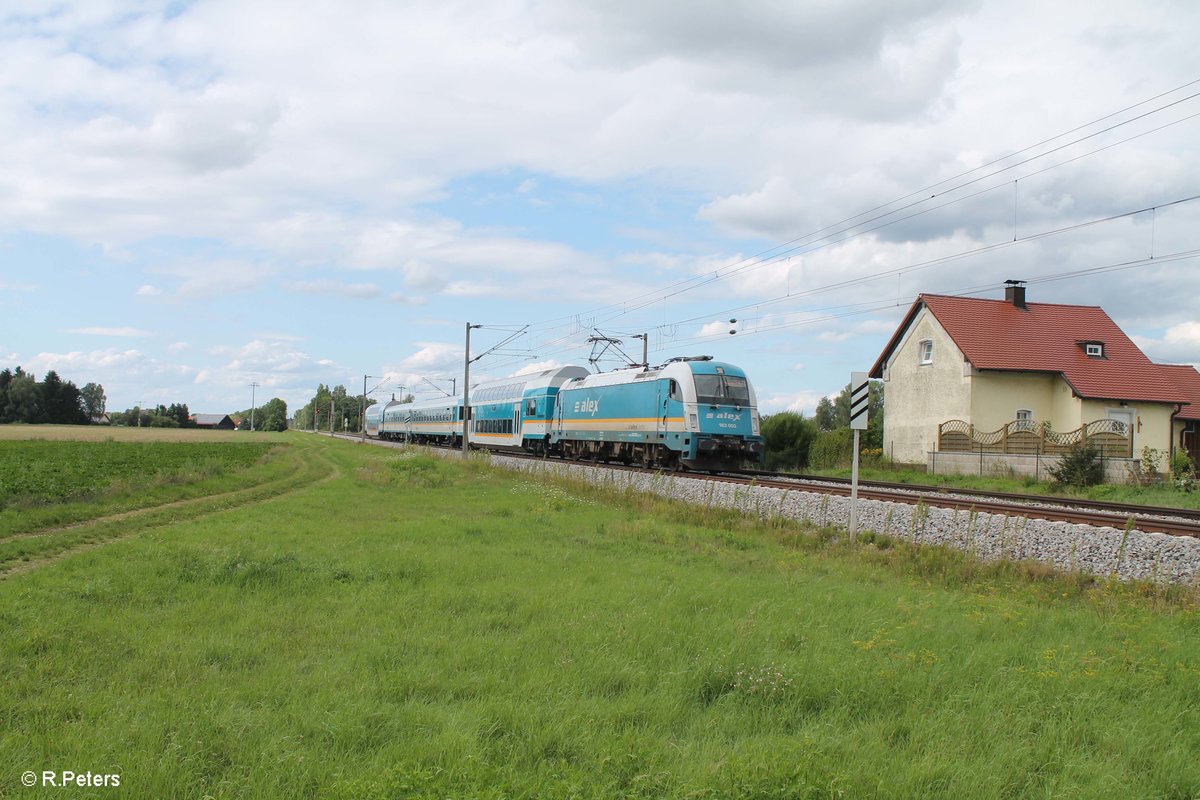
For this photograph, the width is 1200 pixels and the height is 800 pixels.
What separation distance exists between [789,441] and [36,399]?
9263 cm

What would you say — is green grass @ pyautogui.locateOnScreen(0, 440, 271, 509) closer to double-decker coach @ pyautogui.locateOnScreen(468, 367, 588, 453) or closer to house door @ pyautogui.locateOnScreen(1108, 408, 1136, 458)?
double-decker coach @ pyautogui.locateOnScreen(468, 367, 588, 453)

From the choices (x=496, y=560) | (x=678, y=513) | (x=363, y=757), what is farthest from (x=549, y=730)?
(x=678, y=513)

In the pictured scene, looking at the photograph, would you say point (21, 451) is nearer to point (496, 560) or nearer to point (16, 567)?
point (16, 567)

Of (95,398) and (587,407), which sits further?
(95,398)

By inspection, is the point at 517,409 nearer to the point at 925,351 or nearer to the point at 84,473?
the point at 925,351

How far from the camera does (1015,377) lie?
32750mm

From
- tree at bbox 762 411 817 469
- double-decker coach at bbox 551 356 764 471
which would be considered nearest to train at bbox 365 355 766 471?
double-decker coach at bbox 551 356 764 471

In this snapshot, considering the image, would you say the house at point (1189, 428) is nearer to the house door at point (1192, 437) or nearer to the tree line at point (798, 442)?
the house door at point (1192, 437)

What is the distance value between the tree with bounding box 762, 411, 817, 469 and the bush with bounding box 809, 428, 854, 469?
0.34 m

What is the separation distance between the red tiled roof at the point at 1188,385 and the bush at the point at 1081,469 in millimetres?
15947

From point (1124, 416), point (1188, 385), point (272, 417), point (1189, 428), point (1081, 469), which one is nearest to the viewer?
point (1081, 469)

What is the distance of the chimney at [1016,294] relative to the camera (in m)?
36.9

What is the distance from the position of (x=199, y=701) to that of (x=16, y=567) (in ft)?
23.9

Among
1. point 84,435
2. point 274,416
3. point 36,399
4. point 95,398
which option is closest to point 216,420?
point 274,416
